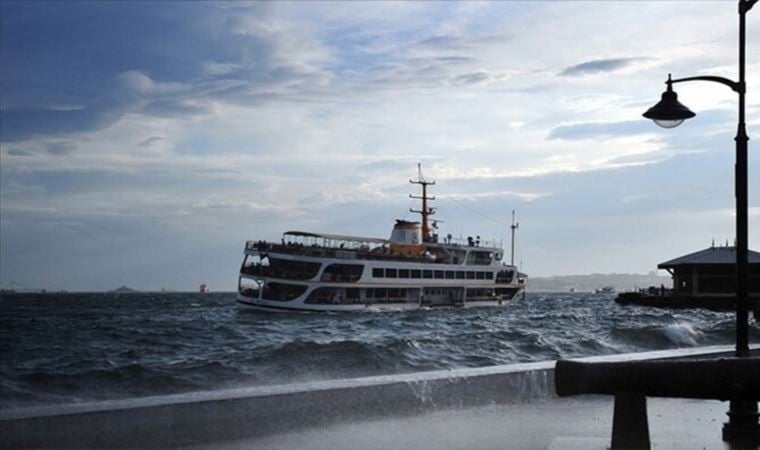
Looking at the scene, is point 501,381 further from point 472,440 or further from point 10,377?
point 10,377

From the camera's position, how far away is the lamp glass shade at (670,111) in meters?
9.08

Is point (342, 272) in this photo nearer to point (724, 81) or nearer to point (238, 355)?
point (238, 355)

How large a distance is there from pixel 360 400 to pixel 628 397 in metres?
2.69

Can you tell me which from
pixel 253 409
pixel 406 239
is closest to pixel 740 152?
pixel 253 409

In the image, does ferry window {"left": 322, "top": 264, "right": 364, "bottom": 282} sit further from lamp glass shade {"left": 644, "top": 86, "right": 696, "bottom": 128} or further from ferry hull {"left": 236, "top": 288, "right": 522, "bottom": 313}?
lamp glass shade {"left": 644, "top": 86, "right": 696, "bottom": 128}

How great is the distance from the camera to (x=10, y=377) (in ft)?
70.7

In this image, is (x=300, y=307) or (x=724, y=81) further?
(x=300, y=307)

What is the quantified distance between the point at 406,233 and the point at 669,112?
5826cm

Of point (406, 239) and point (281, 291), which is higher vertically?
point (406, 239)

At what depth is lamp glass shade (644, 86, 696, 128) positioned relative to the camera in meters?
9.08

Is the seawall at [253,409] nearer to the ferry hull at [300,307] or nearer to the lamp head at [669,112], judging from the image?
the lamp head at [669,112]

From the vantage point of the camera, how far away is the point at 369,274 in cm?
5744

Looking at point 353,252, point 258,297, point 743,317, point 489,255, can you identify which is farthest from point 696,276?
point 743,317

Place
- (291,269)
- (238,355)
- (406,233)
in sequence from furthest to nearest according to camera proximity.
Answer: (406,233), (291,269), (238,355)
